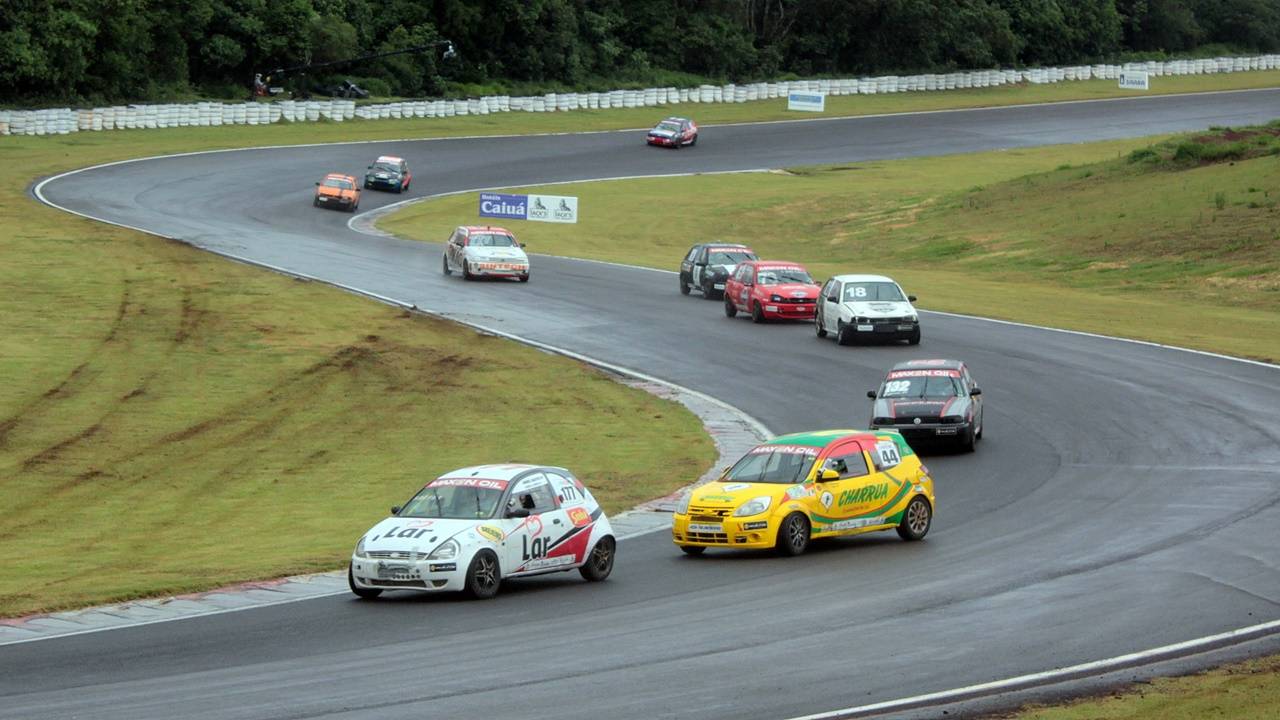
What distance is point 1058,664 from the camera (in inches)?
585

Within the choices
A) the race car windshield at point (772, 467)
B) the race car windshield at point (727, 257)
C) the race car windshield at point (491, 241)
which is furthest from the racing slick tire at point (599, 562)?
the race car windshield at point (491, 241)

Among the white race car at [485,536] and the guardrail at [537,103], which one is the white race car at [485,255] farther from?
the guardrail at [537,103]

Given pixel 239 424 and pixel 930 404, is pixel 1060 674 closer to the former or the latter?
pixel 930 404

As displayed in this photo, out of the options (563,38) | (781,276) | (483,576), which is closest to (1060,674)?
(483,576)

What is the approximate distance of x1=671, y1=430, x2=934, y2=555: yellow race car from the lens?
69.3 feet

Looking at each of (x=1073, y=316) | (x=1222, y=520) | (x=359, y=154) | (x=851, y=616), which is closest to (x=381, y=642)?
(x=851, y=616)

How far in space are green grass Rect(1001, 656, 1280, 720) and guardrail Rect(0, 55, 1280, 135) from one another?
257 feet

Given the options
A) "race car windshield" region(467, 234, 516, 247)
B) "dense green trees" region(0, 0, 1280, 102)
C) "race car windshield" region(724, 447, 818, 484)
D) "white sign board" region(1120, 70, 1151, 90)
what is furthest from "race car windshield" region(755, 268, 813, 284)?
"white sign board" region(1120, 70, 1151, 90)

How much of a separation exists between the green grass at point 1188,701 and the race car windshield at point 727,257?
3669cm

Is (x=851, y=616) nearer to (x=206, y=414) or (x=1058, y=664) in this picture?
(x=1058, y=664)

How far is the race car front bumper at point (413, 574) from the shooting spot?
18172 millimetres

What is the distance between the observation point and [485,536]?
61.3 feet

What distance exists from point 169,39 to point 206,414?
7544 cm

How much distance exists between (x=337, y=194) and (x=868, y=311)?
116 ft
